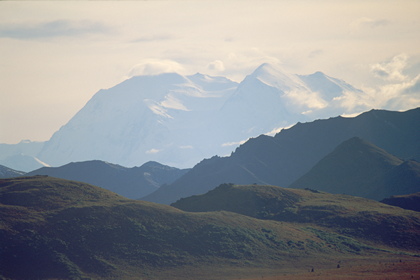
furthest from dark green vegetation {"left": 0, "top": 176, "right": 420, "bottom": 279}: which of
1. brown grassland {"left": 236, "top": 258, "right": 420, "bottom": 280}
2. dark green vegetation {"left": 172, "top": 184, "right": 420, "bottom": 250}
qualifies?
brown grassland {"left": 236, "top": 258, "right": 420, "bottom": 280}

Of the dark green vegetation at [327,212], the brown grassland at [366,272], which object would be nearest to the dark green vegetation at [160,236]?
Answer: the dark green vegetation at [327,212]

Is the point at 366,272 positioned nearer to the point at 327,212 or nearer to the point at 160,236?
the point at 160,236

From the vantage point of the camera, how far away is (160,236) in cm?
14812

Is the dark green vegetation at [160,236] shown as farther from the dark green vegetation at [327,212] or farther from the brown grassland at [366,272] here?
the brown grassland at [366,272]

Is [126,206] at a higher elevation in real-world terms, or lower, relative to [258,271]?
higher

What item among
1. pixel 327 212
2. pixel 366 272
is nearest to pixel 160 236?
pixel 366 272

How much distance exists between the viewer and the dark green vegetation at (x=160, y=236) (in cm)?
13138

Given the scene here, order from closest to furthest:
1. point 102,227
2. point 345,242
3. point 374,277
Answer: point 374,277 < point 102,227 < point 345,242

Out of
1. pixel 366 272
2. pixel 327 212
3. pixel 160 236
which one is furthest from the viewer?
pixel 327 212

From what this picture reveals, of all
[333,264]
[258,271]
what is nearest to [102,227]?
[258,271]

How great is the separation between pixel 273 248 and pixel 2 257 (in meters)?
57.5

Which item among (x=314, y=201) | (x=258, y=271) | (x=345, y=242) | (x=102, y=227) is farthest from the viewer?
(x=314, y=201)

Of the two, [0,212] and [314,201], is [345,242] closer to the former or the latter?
[314,201]

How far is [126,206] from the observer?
517 feet
